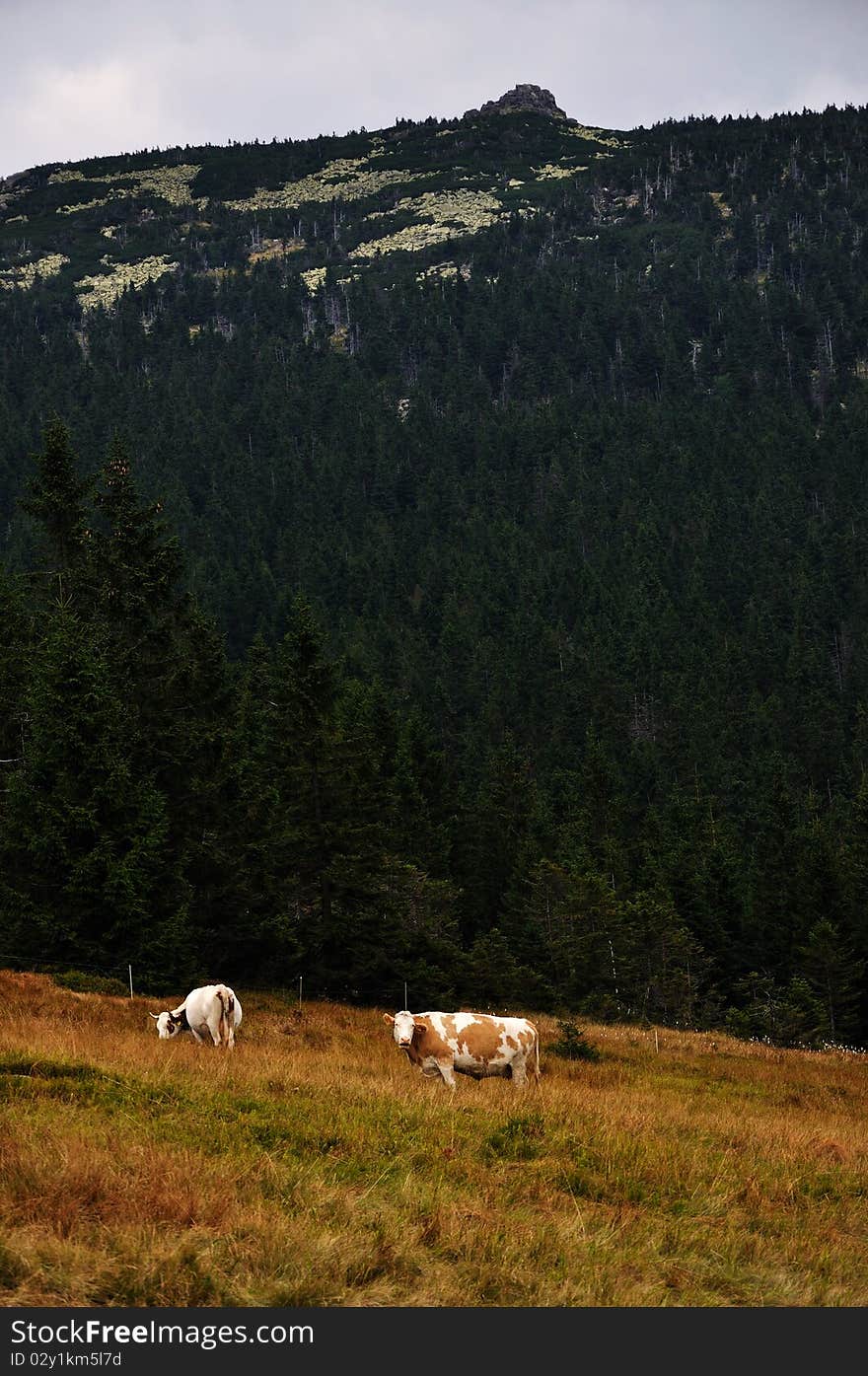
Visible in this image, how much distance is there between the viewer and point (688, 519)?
159375 millimetres

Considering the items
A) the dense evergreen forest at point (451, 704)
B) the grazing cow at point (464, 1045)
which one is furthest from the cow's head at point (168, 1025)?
the dense evergreen forest at point (451, 704)

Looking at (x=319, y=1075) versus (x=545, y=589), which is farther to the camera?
→ (x=545, y=589)

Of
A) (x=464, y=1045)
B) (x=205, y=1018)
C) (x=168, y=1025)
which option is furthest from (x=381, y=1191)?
(x=168, y=1025)

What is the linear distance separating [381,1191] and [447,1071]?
744 centimetres

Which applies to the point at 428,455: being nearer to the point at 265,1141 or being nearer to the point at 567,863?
the point at 567,863

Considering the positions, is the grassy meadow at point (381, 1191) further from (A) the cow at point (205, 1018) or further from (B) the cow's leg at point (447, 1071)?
(A) the cow at point (205, 1018)

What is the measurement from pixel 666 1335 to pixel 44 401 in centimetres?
21618

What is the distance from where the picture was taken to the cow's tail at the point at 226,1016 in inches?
687

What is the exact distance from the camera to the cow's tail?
57.3 feet

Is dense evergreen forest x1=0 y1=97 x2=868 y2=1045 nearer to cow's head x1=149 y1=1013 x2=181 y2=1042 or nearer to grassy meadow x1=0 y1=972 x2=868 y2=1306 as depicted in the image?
cow's head x1=149 y1=1013 x2=181 y2=1042

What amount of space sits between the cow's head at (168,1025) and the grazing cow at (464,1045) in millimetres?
4359

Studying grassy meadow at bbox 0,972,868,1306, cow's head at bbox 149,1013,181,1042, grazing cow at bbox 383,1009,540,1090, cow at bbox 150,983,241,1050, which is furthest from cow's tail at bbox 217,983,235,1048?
grazing cow at bbox 383,1009,540,1090

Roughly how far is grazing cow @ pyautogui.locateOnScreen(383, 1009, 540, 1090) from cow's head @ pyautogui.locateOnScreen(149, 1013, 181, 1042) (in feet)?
14.3

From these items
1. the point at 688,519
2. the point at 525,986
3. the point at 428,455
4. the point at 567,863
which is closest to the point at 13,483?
the point at 428,455
